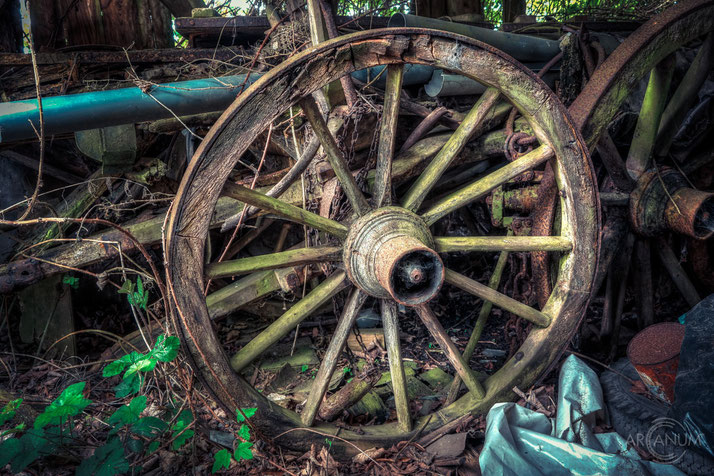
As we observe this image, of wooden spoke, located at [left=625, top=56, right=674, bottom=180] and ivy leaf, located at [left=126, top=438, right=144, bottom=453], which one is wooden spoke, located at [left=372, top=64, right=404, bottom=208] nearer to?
ivy leaf, located at [left=126, top=438, right=144, bottom=453]

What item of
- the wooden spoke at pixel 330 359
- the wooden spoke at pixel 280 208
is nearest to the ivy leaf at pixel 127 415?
the wooden spoke at pixel 330 359

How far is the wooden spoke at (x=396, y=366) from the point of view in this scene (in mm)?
2215

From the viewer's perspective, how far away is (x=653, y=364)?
2340 millimetres

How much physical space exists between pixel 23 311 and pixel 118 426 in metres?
Result: 1.63

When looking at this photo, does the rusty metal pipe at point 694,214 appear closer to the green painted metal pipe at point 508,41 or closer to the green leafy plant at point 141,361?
the green painted metal pipe at point 508,41

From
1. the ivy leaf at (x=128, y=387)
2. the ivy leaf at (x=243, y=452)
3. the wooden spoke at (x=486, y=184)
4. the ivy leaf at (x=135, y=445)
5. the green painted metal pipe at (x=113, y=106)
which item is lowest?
the ivy leaf at (x=135, y=445)

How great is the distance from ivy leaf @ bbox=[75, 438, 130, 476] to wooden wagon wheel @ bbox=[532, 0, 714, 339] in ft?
6.77

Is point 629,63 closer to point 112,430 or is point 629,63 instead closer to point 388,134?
point 388,134

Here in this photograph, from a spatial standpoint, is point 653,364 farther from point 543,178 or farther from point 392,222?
point 392,222

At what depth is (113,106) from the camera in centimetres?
224

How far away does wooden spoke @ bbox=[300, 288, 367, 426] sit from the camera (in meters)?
2.14

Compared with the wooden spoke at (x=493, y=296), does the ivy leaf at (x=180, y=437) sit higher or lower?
lower

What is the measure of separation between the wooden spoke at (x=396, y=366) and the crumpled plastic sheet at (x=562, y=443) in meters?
0.37

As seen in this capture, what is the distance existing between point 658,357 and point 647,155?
117 cm
